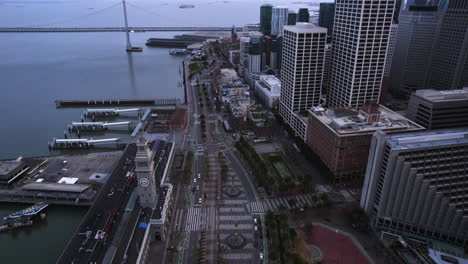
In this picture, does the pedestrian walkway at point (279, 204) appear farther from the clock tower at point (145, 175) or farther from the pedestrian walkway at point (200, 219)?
the clock tower at point (145, 175)

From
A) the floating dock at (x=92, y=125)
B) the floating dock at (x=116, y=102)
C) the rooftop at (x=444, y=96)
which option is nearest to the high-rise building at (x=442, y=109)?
the rooftop at (x=444, y=96)

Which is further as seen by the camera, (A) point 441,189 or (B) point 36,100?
(B) point 36,100

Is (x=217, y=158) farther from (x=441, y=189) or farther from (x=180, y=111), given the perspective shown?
(x=441, y=189)

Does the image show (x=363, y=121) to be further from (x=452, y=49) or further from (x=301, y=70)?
(x=452, y=49)

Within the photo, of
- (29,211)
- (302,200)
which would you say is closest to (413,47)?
(302,200)

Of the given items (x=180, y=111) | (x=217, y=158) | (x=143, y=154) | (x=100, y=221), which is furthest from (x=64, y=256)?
(x=180, y=111)
